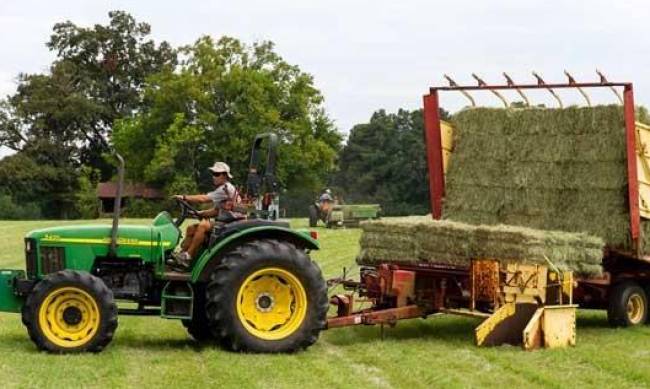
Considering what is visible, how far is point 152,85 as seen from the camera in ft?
200

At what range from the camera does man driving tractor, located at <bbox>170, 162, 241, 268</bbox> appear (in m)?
9.91

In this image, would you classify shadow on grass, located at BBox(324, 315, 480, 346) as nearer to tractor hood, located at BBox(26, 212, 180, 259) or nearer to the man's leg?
the man's leg

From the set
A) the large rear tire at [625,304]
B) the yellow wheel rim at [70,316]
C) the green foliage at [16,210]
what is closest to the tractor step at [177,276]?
the yellow wheel rim at [70,316]

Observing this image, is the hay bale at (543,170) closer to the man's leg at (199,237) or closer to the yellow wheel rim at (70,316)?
the man's leg at (199,237)

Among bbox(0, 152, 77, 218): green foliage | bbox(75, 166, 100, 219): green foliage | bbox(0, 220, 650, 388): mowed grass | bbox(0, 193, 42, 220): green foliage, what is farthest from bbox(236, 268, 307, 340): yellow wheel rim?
bbox(0, 152, 77, 218): green foliage

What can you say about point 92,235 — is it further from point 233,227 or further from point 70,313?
point 233,227

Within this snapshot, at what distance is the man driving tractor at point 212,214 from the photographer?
9914mm

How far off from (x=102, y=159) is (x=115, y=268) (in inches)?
2302

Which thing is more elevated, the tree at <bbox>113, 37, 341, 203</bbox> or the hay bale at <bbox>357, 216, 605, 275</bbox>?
the tree at <bbox>113, 37, 341, 203</bbox>

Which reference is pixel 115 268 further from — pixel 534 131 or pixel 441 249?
pixel 534 131

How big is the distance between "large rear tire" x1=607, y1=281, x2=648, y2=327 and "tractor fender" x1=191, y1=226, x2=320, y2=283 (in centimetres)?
377

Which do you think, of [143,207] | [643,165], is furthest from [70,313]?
[143,207]

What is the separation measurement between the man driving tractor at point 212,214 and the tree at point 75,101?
176 ft

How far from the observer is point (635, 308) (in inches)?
476
